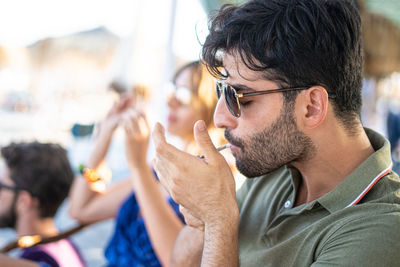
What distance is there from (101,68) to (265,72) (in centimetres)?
1496

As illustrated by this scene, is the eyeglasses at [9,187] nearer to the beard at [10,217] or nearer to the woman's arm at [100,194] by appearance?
the beard at [10,217]

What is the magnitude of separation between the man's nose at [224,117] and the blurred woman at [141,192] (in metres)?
0.60

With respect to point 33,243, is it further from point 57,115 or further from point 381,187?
point 57,115

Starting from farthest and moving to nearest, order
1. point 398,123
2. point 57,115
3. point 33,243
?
point 57,115, point 398,123, point 33,243

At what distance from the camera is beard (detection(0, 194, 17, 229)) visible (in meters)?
2.13

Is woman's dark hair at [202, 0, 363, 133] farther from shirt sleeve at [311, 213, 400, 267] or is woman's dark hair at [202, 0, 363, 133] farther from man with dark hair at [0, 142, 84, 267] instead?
man with dark hair at [0, 142, 84, 267]

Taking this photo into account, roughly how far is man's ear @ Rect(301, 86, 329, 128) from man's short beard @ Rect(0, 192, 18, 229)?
1757 millimetres

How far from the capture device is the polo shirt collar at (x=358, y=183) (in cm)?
107

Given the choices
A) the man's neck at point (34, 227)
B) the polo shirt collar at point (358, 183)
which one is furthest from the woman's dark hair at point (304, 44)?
the man's neck at point (34, 227)

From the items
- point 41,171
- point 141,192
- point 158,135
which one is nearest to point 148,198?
point 141,192

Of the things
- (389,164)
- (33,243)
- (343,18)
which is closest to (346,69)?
(343,18)

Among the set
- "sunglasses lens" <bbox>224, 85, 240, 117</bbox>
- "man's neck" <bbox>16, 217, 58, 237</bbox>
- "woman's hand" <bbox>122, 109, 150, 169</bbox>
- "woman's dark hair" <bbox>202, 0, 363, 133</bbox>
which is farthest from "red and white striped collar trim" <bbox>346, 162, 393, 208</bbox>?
"man's neck" <bbox>16, 217, 58, 237</bbox>

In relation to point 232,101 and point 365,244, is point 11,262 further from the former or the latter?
point 365,244

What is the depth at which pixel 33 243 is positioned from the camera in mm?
1895
